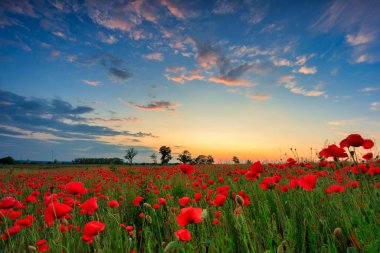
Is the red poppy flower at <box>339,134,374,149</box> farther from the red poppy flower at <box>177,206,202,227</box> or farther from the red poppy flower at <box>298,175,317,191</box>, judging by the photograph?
the red poppy flower at <box>177,206,202,227</box>

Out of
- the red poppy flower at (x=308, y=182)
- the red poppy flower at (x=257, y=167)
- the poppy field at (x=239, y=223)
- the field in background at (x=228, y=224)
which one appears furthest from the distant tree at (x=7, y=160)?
the red poppy flower at (x=308, y=182)

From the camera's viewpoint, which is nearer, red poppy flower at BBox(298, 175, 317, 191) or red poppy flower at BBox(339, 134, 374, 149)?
red poppy flower at BBox(339, 134, 374, 149)

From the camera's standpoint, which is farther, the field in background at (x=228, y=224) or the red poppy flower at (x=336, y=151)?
the red poppy flower at (x=336, y=151)

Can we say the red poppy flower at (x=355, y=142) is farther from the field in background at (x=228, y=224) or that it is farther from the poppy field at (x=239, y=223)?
the field in background at (x=228, y=224)

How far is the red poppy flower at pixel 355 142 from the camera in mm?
2354

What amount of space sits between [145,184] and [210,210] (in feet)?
6.31

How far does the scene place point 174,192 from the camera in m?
6.38

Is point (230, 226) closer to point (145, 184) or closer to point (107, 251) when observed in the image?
point (107, 251)

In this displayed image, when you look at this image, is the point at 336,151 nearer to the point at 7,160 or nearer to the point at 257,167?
the point at 257,167

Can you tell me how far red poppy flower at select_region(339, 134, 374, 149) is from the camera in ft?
7.72

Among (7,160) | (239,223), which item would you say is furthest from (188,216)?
(7,160)

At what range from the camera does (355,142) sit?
2.37 metres

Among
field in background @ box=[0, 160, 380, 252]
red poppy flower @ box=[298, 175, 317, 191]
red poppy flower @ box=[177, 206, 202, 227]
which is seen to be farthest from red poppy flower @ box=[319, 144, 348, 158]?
red poppy flower @ box=[177, 206, 202, 227]

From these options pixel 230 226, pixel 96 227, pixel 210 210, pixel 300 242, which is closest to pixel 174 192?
pixel 210 210
